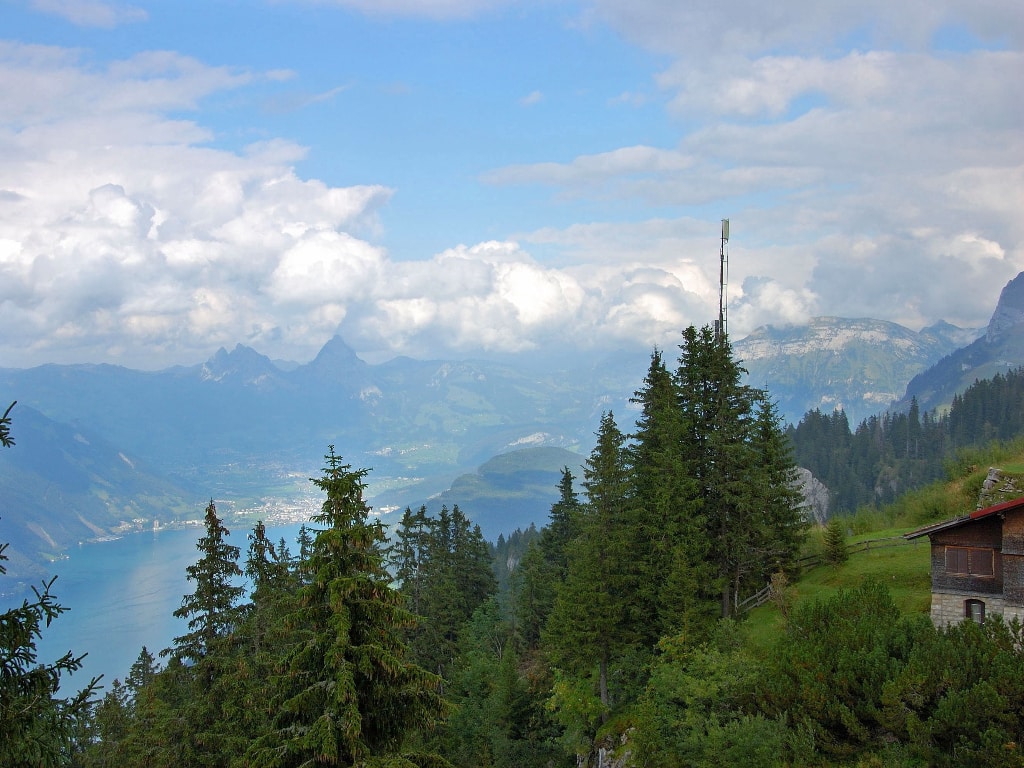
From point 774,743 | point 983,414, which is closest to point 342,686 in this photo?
point 774,743

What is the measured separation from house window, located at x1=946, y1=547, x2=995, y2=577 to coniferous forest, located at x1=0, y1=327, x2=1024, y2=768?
2582 millimetres

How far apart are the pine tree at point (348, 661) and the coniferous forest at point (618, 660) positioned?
5cm

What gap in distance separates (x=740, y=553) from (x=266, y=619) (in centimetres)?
2277

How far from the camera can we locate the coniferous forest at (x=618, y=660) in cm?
1509

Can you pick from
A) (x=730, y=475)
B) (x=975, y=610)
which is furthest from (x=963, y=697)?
(x=730, y=475)

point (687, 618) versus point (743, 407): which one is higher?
point (743, 407)

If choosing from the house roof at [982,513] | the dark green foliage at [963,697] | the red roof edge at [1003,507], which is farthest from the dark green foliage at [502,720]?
the red roof edge at [1003,507]

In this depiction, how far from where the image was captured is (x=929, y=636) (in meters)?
21.9

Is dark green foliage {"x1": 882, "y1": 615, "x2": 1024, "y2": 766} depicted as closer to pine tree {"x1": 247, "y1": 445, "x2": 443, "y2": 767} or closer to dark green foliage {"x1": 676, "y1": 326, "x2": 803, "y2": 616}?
dark green foliage {"x1": 676, "y1": 326, "x2": 803, "y2": 616}

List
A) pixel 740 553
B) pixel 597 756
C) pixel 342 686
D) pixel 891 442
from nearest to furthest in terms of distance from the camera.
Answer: pixel 342 686 → pixel 597 756 → pixel 740 553 → pixel 891 442

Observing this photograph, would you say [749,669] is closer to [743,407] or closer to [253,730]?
[743,407]

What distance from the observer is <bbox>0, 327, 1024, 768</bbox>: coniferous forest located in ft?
49.5

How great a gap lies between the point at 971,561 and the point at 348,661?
22.8 m

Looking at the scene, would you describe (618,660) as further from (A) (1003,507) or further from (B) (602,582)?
(A) (1003,507)
